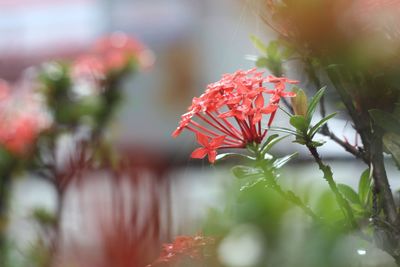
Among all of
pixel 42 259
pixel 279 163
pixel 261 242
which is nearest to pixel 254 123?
pixel 279 163

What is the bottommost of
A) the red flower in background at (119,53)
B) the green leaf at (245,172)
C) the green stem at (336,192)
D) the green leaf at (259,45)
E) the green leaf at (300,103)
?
the green stem at (336,192)

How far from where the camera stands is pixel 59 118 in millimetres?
2244

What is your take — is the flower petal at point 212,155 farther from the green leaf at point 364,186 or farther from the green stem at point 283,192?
the green leaf at point 364,186

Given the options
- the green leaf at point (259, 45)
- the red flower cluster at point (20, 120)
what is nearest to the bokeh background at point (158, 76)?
the green leaf at point (259, 45)

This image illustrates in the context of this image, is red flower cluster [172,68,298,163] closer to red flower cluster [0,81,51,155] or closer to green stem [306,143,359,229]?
green stem [306,143,359,229]

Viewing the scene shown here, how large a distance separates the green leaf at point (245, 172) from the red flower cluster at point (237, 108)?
2 centimetres

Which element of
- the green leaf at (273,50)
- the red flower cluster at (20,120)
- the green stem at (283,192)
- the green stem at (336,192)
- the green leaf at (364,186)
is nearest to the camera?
the green stem at (283,192)

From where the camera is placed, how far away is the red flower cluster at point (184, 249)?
587mm

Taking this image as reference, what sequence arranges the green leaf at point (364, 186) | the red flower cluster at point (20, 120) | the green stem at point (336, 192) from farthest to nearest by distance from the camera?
1. the red flower cluster at point (20, 120)
2. the green leaf at point (364, 186)
3. the green stem at point (336, 192)

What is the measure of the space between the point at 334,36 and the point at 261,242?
389mm

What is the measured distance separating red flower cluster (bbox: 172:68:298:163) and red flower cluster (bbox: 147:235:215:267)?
107mm

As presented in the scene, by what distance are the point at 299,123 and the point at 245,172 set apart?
0.08m

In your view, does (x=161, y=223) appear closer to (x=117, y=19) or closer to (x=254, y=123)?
(x=254, y=123)

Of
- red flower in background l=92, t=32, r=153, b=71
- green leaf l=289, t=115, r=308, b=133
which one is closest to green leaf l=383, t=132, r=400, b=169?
green leaf l=289, t=115, r=308, b=133
